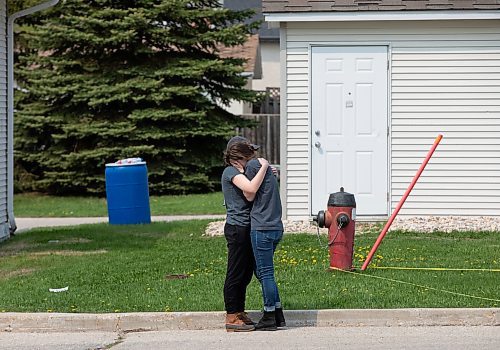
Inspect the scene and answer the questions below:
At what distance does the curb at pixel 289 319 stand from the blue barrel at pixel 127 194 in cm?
757

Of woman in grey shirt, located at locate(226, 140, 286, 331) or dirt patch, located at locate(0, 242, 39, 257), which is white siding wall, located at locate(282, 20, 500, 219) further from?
woman in grey shirt, located at locate(226, 140, 286, 331)

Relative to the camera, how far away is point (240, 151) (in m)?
9.06

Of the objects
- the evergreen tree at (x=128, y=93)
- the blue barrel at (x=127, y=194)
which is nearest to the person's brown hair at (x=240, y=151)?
the blue barrel at (x=127, y=194)

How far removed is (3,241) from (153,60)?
10.2 metres

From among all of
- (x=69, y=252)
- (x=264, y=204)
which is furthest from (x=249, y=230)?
(x=69, y=252)

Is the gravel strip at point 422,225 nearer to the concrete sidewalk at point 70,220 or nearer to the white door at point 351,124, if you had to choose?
the white door at point 351,124

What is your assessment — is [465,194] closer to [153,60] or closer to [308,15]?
[308,15]

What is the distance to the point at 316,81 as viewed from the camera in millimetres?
15680

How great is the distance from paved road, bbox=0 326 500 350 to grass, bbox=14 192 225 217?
10536 millimetres

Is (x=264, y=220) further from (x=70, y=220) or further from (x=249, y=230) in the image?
(x=70, y=220)

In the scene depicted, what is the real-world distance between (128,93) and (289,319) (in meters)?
15.1

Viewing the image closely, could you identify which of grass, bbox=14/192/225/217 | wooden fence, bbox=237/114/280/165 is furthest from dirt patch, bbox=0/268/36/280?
wooden fence, bbox=237/114/280/165

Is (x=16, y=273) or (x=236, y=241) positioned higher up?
(x=236, y=241)

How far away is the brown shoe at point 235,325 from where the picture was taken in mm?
9133
